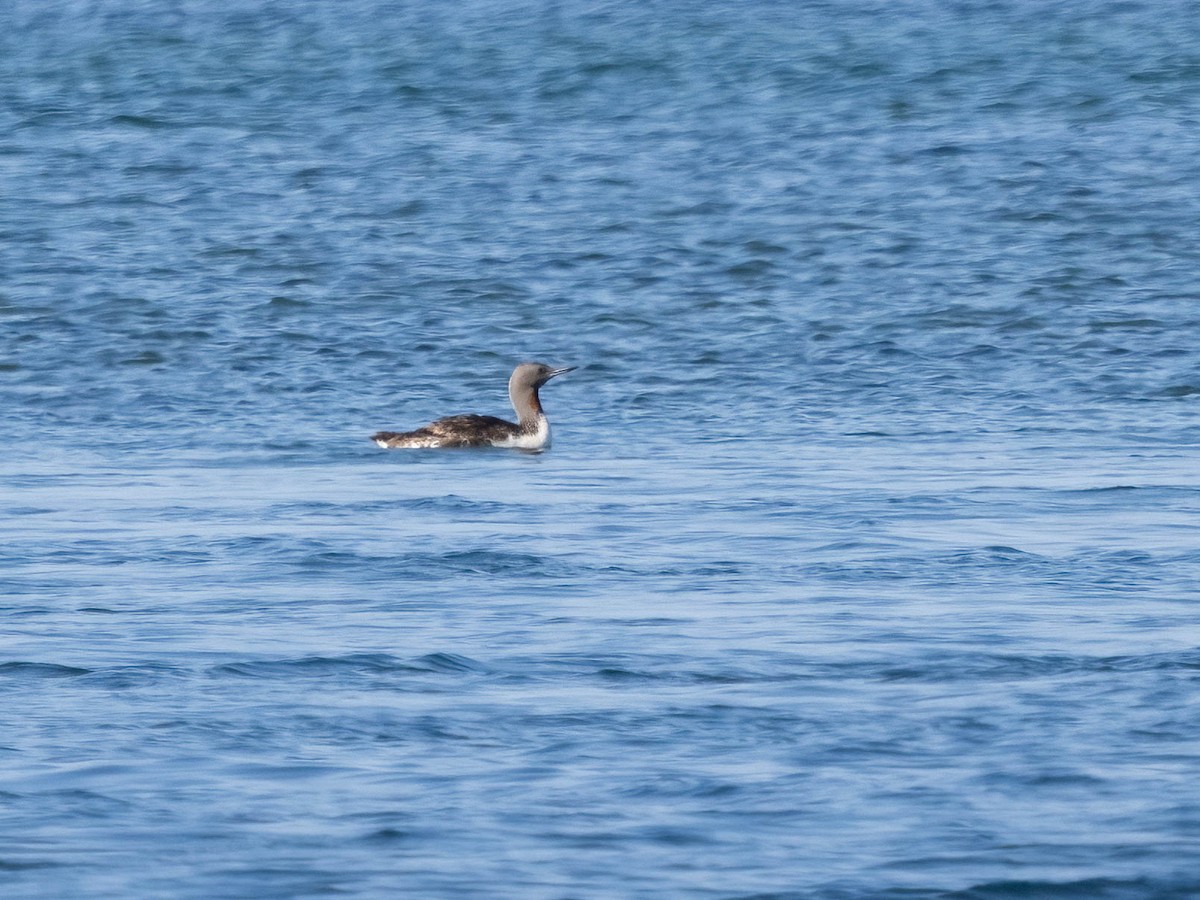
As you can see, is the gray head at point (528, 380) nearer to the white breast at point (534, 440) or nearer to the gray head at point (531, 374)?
the gray head at point (531, 374)

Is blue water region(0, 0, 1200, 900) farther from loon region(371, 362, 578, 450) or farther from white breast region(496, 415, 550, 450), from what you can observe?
white breast region(496, 415, 550, 450)

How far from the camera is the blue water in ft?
26.4

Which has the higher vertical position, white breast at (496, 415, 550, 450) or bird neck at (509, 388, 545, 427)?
bird neck at (509, 388, 545, 427)

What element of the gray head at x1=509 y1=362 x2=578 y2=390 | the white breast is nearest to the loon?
the white breast

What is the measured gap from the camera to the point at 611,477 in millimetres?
15625

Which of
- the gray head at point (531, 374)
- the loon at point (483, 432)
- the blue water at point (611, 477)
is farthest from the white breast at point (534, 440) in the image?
the gray head at point (531, 374)

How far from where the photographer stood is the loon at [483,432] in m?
17.0

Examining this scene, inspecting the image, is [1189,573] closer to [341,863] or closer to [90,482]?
[341,863]

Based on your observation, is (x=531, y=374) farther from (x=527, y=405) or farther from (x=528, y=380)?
(x=527, y=405)

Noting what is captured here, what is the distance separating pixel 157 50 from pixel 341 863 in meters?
34.2

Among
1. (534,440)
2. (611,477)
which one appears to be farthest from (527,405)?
(611,477)

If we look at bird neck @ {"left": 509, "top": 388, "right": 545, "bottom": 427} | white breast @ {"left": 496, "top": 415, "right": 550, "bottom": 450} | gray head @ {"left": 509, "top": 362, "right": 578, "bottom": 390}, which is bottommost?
white breast @ {"left": 496, "top": 415, "right": 550, "bottom": 450}

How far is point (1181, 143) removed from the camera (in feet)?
100

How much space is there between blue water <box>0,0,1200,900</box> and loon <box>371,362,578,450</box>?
20 centimetres
